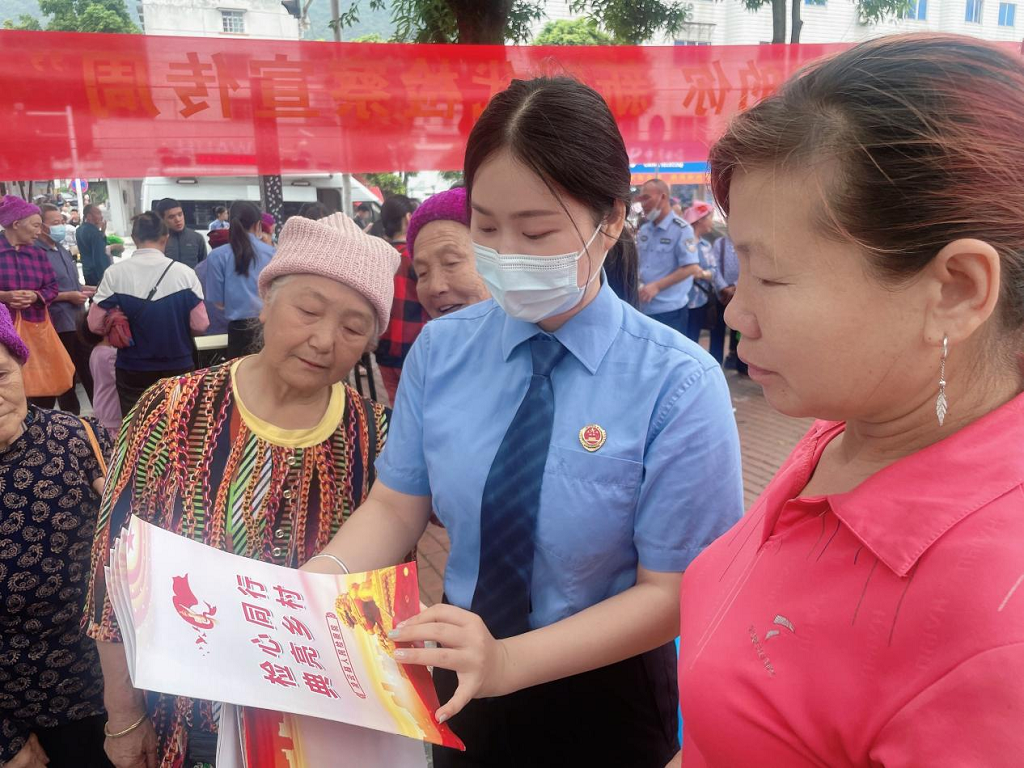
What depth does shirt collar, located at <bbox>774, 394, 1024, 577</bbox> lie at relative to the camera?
0.72 meters

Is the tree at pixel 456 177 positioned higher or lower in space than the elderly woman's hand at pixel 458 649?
higher

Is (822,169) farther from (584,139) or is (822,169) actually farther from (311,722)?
(311,722)

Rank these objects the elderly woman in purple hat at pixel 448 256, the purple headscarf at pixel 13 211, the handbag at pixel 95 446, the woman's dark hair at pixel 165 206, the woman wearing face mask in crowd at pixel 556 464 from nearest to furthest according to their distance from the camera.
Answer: the woman wearing face mask in crowd at pixel 556 464, the handbag at pixel 95 446, the elderly woman in purple hat at pixel 448 256, the purple headscarf at pixel 13 211, the woman's dark hair at pixel 165 206

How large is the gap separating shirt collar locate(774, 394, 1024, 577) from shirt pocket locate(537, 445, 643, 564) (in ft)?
1.57

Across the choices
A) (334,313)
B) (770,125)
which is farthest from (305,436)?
(770,125)

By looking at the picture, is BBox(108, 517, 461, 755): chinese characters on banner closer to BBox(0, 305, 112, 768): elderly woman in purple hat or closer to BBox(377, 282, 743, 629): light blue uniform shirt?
BBox(377, 282, 743, 629): light blue uniform shirt

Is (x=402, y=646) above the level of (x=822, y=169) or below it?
below

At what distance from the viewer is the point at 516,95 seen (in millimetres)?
Answer: 1312

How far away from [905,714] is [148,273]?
16.4ft

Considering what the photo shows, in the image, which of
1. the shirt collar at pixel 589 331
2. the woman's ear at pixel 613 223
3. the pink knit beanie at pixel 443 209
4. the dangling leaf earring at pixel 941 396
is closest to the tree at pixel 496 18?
the pink knit beanie at pixel 443 209

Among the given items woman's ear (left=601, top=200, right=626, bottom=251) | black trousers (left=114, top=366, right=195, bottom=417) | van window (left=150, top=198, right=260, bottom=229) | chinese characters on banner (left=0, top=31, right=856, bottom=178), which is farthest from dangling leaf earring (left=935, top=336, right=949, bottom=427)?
van window (left=150, top=198, right=260, bottom=229)

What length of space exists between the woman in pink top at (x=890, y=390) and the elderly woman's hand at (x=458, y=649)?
33 cm

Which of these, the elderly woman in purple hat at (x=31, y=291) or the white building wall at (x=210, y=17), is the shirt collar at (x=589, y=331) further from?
the white building wall at (x=210, y=17)

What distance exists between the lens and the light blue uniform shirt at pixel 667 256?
6438 millimetres
